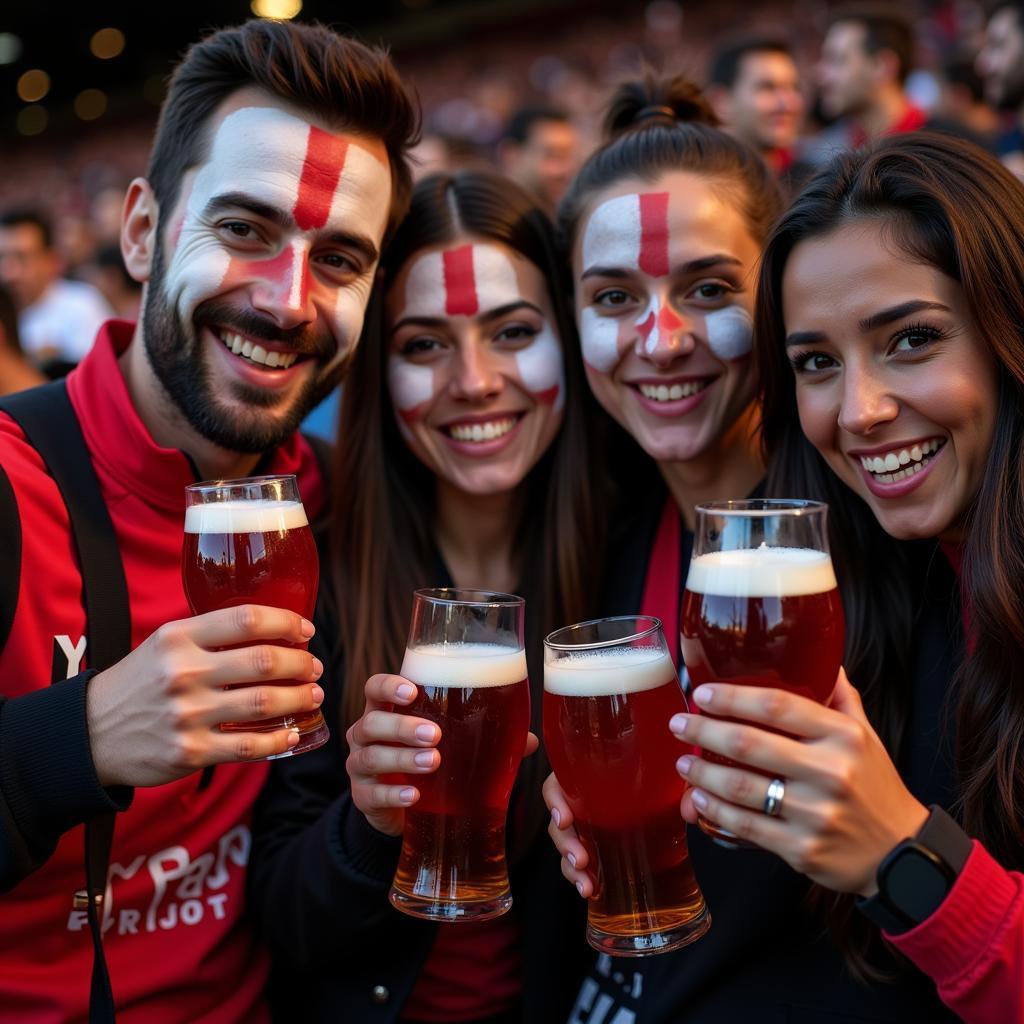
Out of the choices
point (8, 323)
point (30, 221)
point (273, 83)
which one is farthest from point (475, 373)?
point (30, 221)

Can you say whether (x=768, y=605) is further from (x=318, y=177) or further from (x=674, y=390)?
(x=318, y=177)

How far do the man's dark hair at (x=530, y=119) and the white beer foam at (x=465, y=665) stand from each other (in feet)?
22.7

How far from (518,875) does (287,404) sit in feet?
4.17

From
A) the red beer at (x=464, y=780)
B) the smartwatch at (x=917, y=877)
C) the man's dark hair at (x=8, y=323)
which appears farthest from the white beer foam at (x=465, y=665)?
the man's dark hair at (x=8, y=323)

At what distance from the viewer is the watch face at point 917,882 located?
1513 millimetres

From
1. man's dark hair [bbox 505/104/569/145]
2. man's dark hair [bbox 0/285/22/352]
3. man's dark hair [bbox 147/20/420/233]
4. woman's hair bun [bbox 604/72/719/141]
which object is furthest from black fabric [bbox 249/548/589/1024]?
man's dark hair [bbox 505/104/569/145]

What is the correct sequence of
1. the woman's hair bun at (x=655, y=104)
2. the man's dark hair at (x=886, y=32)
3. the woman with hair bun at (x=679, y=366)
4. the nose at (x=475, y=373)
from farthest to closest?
the man's dark hair at (x=886, y=32), the woman's hair bun at (x=655, y=104), the nose at (x=475, y=373), the woman with hair bun at (x=679, y=366)

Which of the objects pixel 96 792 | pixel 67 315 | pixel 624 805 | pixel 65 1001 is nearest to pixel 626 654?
pixel 624 805

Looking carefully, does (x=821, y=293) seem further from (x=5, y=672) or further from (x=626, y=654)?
(x=5, y=672)

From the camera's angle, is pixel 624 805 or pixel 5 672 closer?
pixel 624 805

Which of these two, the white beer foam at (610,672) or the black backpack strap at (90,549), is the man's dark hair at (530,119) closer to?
the black backpack strap at (90,549)

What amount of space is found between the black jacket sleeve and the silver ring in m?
1.11

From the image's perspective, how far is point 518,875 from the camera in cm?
255

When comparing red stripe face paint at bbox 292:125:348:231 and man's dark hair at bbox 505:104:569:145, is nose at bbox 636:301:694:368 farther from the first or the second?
man's dark hair at bbox 505:104:569:145
